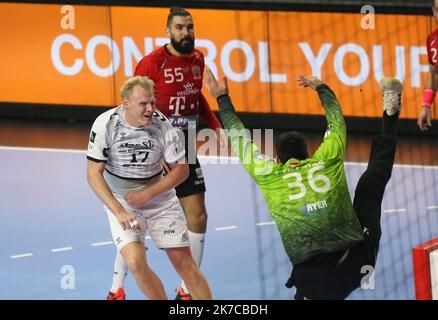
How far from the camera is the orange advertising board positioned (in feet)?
49.9

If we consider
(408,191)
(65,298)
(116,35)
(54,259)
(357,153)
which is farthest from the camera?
(116,35)

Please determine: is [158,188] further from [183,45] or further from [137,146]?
[183,45]

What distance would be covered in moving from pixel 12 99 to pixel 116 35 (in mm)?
1755

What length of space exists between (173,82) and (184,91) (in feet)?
0.42

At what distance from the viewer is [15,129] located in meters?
16.1

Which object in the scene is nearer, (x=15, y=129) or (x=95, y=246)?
(x=95, y=246)

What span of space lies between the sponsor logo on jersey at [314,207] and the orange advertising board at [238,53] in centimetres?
703

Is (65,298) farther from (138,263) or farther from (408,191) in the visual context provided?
(408,191)

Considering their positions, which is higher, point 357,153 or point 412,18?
point 412,18

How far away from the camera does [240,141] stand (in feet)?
28.6

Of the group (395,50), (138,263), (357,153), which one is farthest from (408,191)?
(138,263)

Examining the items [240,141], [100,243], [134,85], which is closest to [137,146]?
[134,85]

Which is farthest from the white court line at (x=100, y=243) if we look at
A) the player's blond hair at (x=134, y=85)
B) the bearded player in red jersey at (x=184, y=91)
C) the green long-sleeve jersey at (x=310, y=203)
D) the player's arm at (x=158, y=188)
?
the green long-sleeve jersey at (x=310, y=203)

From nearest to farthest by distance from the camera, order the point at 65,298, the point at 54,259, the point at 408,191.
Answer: the point at 65,298, the point at 54,259, the point at 408,191
